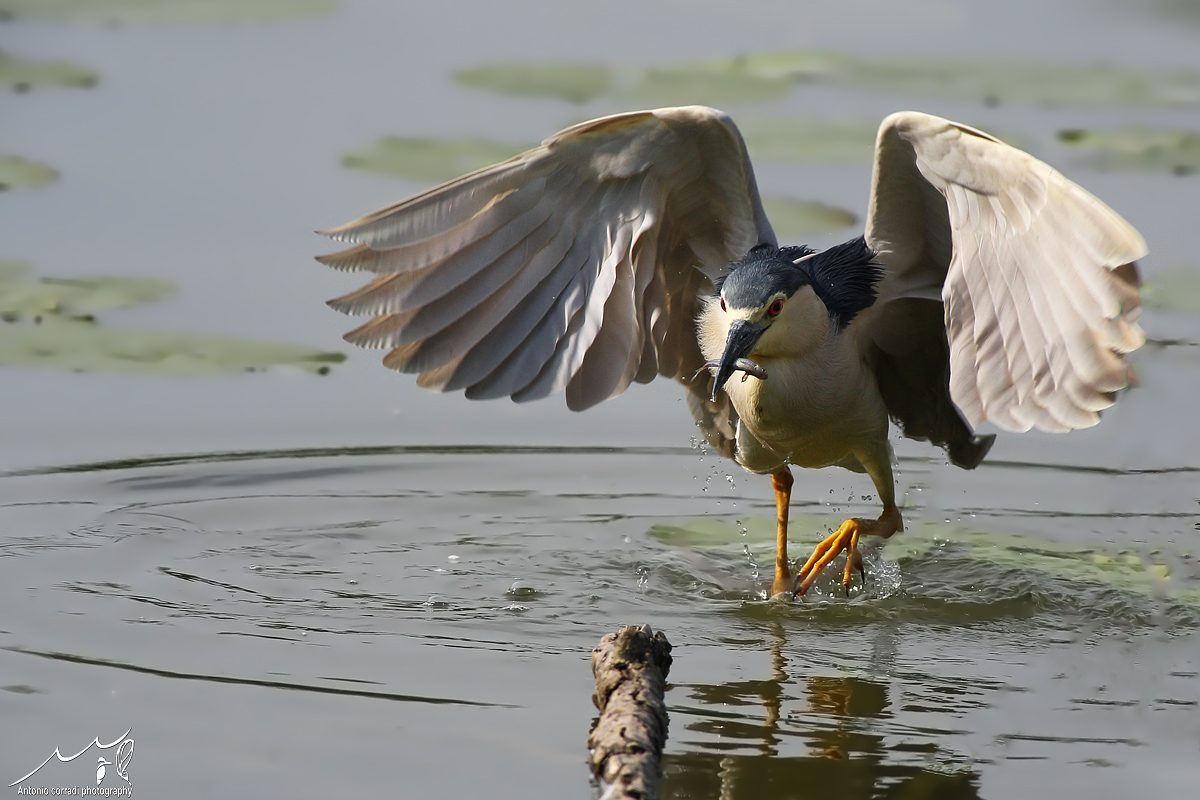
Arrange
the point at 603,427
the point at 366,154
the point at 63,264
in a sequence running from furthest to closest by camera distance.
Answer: the point at 366,154
the point at 63,264
the point at 603,427

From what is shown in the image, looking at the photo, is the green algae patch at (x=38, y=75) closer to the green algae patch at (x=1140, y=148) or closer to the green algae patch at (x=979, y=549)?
the green algae patch at (x=979, y=549)

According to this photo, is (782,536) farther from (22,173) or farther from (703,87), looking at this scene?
(22,173)

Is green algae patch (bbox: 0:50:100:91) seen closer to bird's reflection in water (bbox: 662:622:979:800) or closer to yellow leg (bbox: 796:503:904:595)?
yellow leg (bbox: 796:503:904:595)

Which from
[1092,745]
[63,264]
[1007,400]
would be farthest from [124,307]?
[1092,745]

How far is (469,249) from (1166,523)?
2868mm

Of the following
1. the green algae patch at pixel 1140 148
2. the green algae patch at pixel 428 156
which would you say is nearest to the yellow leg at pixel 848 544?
the green algae patch at pixel 428 156

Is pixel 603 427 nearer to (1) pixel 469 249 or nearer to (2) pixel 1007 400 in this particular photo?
(1) pixel 469 249

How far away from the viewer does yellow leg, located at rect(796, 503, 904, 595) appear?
16.7ft

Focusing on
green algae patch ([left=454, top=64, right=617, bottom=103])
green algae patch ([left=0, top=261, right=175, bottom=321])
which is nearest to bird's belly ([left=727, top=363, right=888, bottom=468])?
green algae patch ([left=0, top=261, right=175, bottom=321])

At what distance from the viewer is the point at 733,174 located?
15.2ft

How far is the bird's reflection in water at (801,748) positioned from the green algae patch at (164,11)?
6.38 meters

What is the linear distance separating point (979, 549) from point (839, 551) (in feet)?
1.87

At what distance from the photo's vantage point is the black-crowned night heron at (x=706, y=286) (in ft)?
13.7

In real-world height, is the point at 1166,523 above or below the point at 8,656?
above
